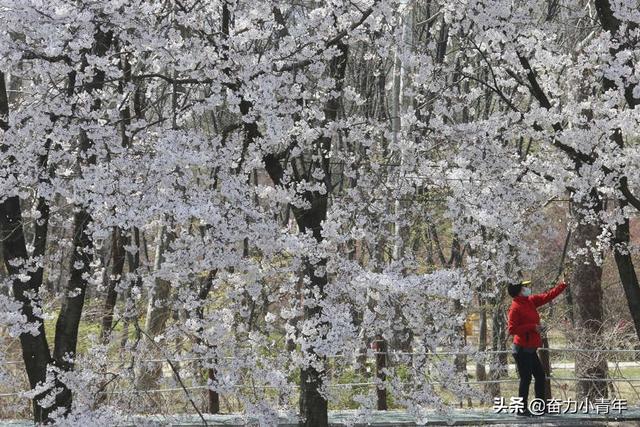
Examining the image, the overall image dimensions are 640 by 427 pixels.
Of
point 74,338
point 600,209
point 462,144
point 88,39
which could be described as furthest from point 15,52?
point 600,209

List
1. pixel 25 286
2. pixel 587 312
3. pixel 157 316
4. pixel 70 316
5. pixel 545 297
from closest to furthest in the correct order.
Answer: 1. pixel 25 286
2. pixel 70 316
3. pixel 545 297
4. pixel 157 316
5. pixel 587 312

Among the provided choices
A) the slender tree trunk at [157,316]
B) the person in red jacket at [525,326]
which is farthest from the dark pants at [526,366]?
the slender tree trunk at [157,316]

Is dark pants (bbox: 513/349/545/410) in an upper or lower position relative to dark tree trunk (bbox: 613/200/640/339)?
lower

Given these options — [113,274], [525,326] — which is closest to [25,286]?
[113,274]

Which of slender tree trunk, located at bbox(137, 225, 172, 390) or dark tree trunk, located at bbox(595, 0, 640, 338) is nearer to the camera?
dark tree trunk, located at bbox(595, 0, 640, 338)

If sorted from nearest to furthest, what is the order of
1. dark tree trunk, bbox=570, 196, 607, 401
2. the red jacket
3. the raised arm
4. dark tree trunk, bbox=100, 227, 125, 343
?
dark tree trunk, bbox=100, 227, 125, 343, the raised arm, the red jacket, dark tree trunk, bbox=570, 196, 607, 401

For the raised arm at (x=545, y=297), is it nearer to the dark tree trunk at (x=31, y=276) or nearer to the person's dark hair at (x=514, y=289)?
the person's dark hair at (x=514, y=289)

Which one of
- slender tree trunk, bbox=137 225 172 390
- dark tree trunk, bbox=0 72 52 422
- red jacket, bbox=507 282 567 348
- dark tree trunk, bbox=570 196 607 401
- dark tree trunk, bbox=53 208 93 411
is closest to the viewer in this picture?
dark tree trunk, bbox=53 208 93 411

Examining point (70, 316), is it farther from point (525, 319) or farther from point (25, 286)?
point (525, 319)

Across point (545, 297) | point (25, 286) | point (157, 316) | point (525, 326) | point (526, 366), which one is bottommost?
point (526, 366)

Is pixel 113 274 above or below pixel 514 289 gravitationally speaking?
above

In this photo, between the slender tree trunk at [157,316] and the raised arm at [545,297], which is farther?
the slender tree trunk at [157,316]

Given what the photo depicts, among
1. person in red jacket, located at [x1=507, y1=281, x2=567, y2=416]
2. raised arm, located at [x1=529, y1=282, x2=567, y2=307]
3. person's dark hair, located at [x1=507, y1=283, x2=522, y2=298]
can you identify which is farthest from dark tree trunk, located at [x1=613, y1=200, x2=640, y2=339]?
person's dark hair, located at [x1=507, y1=283, x2=522, y2=298]

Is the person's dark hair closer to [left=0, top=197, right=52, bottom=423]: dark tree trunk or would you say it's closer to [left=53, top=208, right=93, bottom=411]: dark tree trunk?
[left=53, top=208, right=93, bottom=411]: dark tree trunk
